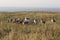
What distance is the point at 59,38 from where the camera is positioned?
33.3 feet

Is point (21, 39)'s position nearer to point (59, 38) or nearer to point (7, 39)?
point (7, 39)

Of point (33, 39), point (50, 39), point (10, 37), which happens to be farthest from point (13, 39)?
point (50, 39)

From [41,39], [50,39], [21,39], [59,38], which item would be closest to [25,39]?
[21,39]

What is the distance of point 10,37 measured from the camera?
31.0 ft

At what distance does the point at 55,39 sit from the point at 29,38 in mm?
1544

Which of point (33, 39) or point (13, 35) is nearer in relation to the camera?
point (33, 39)

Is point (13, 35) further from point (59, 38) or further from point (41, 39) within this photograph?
point (59, 38)

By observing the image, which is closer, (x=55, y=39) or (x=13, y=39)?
(x=13, y=39)

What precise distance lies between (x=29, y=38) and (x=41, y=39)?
1.97 feet

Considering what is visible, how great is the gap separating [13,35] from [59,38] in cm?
251

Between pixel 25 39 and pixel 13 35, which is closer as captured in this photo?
pixel 25 39

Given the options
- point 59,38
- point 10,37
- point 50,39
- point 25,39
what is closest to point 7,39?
point 10,37

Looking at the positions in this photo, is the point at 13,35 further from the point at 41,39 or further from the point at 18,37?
the point at 41,39

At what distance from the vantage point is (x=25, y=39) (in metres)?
9.16
